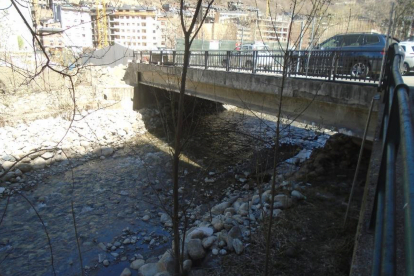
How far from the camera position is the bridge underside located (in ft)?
22.9

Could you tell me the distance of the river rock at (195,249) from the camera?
5.45m

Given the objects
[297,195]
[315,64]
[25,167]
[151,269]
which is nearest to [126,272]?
[151,269]

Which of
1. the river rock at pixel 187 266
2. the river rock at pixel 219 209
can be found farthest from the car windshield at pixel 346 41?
the river rock at pixel 187 266

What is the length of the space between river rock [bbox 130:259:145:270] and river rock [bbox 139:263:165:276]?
13.3 inches

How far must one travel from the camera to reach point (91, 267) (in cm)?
620

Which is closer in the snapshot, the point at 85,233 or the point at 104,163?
the point at 85,233

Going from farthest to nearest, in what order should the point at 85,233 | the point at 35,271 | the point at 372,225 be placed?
the point at 85,233 → the point at 35,271 → the point at 372,225

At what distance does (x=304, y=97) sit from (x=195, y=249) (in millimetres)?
5068

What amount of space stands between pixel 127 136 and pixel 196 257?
11391 mm

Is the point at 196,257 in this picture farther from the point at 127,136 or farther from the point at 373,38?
the point at 127,136

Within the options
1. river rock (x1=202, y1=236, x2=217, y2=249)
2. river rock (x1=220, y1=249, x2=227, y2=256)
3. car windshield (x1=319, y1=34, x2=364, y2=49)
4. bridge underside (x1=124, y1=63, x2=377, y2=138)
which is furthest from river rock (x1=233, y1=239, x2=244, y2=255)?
car windshield (x1=319, y1=34, x2=364, y2=49)

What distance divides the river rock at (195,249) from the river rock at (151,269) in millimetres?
553

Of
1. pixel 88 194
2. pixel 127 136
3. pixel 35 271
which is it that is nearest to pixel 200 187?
pixel 88 194

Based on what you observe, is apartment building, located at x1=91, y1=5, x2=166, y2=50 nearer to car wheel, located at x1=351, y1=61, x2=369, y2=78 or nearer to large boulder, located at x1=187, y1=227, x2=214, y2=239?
car wheel, located at x1=351, y1=61, x2=369, y2=78
